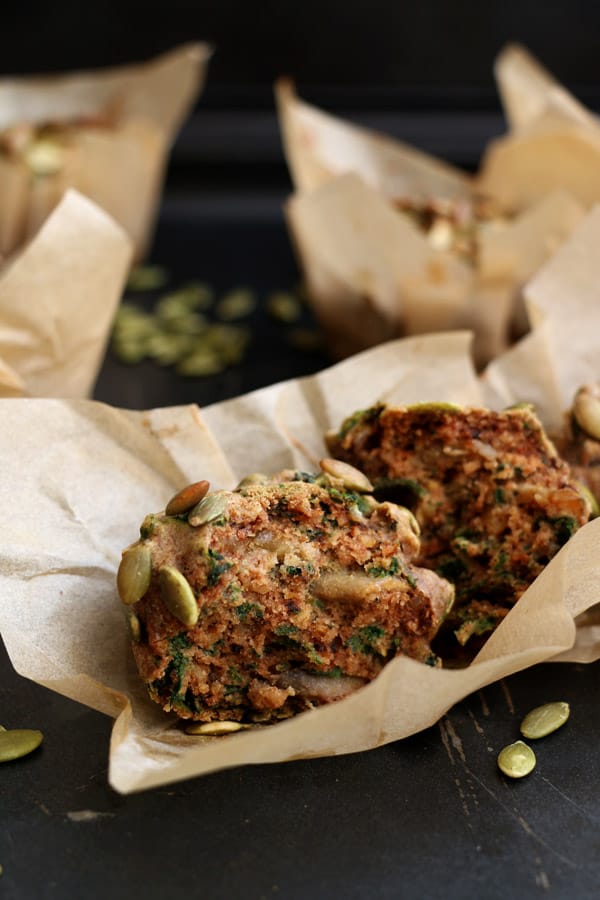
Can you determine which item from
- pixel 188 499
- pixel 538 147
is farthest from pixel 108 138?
pixel 188 499

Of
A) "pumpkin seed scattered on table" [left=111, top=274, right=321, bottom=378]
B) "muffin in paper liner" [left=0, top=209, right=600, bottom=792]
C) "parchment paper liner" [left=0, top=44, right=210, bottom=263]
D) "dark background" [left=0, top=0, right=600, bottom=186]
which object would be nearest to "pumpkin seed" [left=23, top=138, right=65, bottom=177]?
"parchment paper liner" [left=0, top=44, right=210, bottom=263]

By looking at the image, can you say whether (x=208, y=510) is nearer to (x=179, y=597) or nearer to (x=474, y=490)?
(x=179, y=597)

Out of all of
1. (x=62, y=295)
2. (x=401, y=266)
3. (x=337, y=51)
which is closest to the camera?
(x=62, y=295)

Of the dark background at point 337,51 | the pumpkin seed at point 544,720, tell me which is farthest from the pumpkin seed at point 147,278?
the pumpkin seed at point 544,720

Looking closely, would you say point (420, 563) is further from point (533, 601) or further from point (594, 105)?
point (594, 105)

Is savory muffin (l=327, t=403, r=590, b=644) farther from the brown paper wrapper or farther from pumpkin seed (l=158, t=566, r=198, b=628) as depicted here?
the brown paper wrapper

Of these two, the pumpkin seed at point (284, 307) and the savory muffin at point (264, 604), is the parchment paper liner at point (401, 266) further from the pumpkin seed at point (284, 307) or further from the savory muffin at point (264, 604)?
the savory muffin at point (264, 604)

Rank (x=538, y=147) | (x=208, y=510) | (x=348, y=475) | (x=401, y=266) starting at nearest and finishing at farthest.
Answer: (x=208, y=510), (x=348, y=475), (x=401, y=266), (x=538, y=147)
